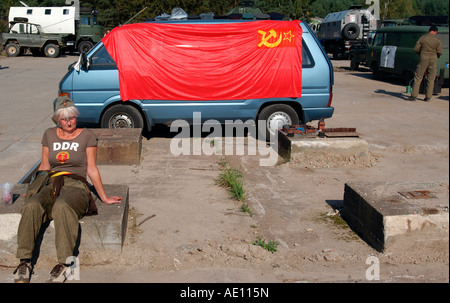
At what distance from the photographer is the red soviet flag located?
9047mm

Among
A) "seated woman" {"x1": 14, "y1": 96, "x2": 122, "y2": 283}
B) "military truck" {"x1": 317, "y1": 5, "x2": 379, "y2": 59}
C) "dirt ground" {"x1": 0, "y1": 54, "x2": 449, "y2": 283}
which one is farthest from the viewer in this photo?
"military truck" {"x1": 317, "y1": 5, "x2": 379, "y2": 59}

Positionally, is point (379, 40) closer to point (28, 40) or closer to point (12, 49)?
point (28, 40)

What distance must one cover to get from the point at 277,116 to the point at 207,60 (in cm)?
166

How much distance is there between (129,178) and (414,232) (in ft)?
13.7

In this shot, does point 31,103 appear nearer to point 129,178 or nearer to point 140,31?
point 140,31

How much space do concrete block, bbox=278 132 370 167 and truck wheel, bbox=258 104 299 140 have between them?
4.01 feet

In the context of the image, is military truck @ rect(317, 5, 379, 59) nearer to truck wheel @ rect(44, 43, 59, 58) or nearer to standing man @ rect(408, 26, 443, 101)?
standing man @ rect(408, 26, 443, 101)

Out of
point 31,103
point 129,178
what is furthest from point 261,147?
point 31,103

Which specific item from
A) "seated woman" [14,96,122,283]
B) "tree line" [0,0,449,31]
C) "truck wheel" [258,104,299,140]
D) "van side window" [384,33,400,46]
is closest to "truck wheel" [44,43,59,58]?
"tree line" [0,0,449,31]

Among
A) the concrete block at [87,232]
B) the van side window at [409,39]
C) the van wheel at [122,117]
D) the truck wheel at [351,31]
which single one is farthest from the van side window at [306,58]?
the truck wheel at [351,31]

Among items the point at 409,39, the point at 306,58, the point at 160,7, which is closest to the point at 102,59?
the point at 306,58

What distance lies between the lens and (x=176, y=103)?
916 cm

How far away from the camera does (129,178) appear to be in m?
7.43

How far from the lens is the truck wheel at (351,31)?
99.8ft
